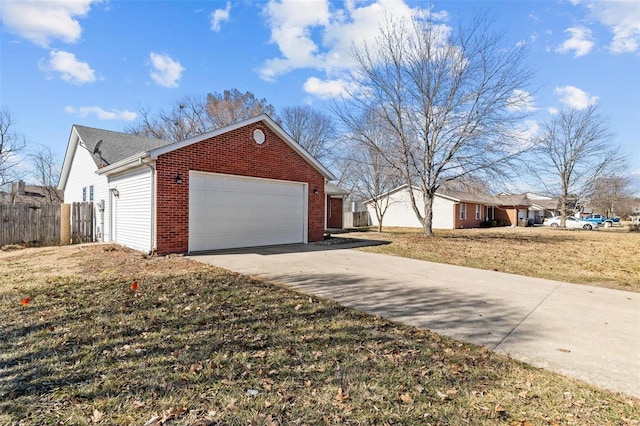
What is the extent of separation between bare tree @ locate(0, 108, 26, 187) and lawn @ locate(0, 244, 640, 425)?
2647 cm

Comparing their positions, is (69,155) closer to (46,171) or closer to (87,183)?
(87,183)

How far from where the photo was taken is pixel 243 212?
36.5 ft

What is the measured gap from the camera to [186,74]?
18141mm

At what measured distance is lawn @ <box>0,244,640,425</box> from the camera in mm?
2318

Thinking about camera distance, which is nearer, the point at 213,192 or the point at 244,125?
the point at 213,192

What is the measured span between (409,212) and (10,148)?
31910mm

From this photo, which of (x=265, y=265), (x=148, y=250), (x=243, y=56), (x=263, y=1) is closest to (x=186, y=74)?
(x=243, y=56)

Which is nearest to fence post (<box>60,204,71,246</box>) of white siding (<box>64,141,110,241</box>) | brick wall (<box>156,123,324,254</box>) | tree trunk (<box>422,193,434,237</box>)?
white siding (<box>64,141,110,241</box>)

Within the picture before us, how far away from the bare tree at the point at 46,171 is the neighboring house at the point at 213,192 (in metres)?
19.7

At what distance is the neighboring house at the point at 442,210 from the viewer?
29.5m

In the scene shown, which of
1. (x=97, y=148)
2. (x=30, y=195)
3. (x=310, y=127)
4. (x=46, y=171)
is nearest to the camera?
(x=97, y=148)

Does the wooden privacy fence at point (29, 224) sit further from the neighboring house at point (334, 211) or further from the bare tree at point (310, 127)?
the bare tree at point (310, 127)

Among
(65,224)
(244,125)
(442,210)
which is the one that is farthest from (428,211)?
(65,224)

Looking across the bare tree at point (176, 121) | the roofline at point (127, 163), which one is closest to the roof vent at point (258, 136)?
the roofline at point (127, 163)
